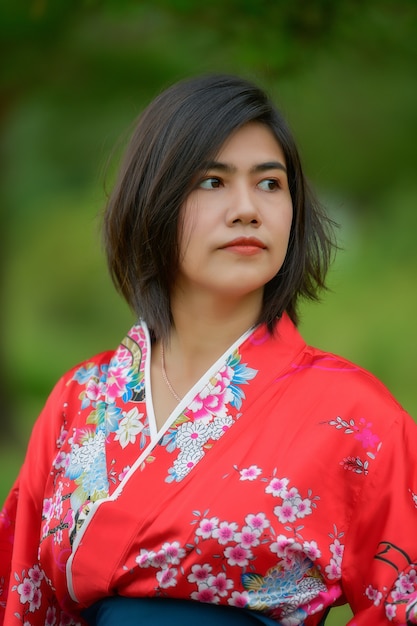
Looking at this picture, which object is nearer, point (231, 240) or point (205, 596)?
point (205, 596)

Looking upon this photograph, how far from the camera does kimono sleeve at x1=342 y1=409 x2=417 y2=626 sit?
4.92 ft

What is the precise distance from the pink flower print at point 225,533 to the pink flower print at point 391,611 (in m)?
0.27

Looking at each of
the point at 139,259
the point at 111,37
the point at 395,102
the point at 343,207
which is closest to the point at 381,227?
the point at 343,207

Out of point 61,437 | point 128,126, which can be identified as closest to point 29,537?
point 61,437

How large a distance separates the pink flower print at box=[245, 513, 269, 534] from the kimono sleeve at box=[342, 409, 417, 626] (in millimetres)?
153

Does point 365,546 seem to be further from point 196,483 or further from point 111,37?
point 111,37

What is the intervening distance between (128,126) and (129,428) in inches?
55.7

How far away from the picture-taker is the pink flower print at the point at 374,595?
1.50m

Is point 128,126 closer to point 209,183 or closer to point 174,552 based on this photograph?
point 209,183

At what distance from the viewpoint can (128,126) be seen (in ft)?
9.41

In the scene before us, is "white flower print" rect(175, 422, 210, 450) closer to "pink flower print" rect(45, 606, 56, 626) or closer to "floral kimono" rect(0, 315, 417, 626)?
"floral kimono" rect(0, 315, 417, 626)

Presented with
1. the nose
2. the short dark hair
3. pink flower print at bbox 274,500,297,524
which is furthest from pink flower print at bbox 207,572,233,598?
the nose

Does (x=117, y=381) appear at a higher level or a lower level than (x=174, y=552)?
higher

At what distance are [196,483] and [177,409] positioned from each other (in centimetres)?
16
